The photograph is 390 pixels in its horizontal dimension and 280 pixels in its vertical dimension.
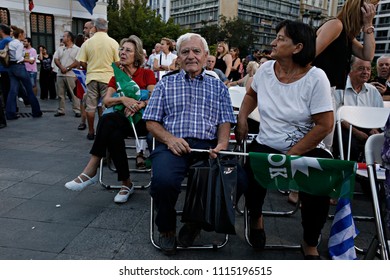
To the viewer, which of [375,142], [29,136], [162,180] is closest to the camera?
[375,142]

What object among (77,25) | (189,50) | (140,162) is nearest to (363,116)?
(189,50)

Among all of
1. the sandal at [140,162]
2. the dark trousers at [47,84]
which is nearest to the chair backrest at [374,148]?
the sandal at [140,162]

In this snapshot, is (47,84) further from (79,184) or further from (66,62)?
(79,184)

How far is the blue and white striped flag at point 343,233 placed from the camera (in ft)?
7.02

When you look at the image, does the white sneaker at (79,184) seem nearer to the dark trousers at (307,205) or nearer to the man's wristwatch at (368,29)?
the dark trousers at (307,205)

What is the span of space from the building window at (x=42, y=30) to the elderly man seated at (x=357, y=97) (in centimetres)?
1851

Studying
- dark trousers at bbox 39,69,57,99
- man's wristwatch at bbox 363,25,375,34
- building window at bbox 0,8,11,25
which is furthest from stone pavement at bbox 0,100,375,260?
building window at bbox 0,8,11,25

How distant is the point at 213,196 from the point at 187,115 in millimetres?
711

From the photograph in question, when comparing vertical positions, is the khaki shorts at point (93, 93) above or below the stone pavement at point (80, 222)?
above

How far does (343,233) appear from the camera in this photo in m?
2.17

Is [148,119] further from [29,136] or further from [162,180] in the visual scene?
[29,136]

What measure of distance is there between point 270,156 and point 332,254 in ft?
2.49

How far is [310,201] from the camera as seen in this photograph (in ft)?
7.63

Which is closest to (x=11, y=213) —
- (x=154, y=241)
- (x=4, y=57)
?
(x=154, y=241)
